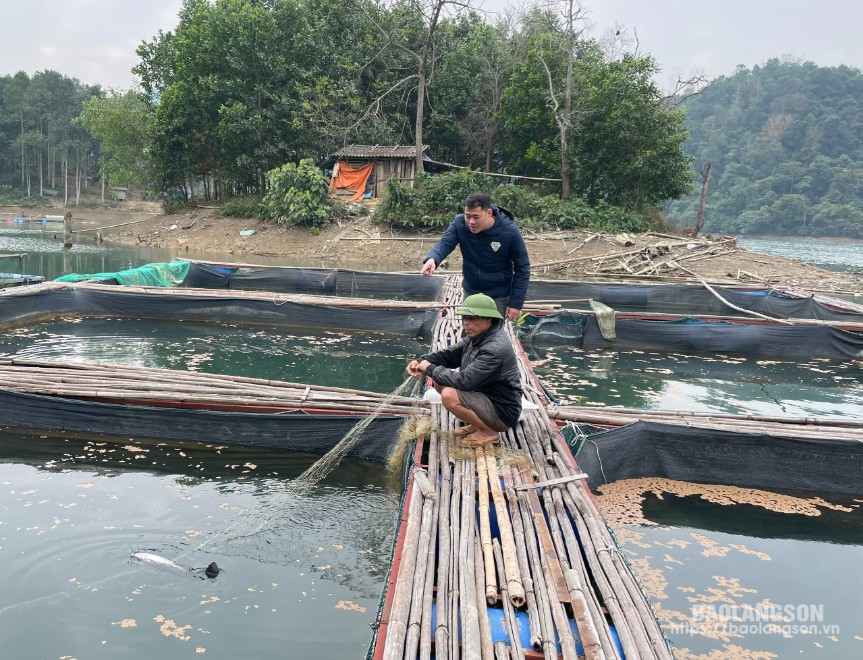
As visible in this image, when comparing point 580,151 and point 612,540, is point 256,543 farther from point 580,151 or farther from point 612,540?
point 580,151

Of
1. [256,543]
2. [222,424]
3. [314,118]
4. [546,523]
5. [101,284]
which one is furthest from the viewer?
[314,118]

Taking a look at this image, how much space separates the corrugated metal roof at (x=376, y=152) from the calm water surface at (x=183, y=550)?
19.0 meters

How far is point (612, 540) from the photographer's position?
2.71 metres

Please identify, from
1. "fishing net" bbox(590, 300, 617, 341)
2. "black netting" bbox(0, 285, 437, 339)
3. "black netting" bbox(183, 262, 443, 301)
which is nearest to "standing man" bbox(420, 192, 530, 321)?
"black netting" bbox(0, 285, 437, 339)

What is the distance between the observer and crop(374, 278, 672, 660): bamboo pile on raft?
206 cm

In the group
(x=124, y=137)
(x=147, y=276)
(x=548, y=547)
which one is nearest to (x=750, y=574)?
(x=548, y=547)

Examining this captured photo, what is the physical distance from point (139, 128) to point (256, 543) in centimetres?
2989

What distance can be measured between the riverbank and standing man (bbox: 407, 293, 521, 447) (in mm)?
11905

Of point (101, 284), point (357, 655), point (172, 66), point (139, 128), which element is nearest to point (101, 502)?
point (357, 655)

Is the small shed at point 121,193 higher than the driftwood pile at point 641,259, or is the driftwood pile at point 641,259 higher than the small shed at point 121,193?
the small shed at point 121,193

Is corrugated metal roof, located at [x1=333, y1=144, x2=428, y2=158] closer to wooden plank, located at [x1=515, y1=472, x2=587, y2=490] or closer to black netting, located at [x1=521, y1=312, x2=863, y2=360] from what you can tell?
black netting, located at [x1=521, y1=312, x2=863, y2=360]

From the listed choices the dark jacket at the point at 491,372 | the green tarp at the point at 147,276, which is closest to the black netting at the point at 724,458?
the dark jacket at the point at 491,372

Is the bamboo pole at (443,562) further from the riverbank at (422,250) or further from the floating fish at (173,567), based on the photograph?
the riverbank at (422,250)

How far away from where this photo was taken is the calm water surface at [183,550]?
2.76 m
